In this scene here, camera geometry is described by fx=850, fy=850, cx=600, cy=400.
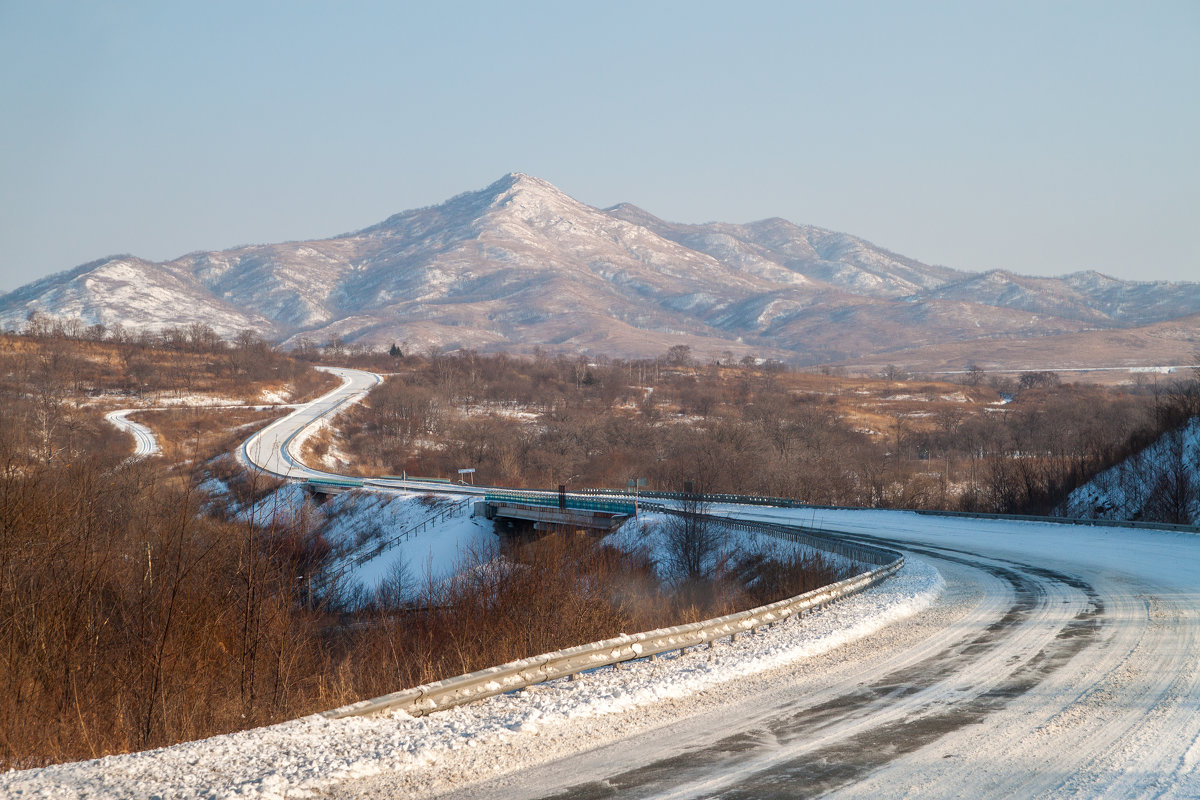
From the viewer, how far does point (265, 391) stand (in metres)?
130

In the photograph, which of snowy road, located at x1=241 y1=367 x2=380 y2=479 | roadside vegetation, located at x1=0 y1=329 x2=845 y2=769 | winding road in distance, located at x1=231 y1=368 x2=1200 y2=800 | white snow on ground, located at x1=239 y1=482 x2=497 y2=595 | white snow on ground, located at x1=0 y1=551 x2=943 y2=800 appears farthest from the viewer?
snowy road, located at x1=241 y1=367 x2=380 y2=479

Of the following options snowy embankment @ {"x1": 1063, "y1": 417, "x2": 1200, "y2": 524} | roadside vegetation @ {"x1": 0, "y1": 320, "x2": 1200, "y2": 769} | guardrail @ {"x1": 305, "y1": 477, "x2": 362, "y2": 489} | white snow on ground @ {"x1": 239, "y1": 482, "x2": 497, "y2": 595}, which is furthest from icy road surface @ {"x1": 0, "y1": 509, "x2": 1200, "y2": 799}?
guardrail @ {"x1": 305, "y1": 477, "x2": 362, "y2": 489}

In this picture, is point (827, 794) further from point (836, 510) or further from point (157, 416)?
point (157, 416)

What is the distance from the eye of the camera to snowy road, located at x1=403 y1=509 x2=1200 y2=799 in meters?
7.42

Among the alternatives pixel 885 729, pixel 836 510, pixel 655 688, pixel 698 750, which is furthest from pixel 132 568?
pixel 836 510

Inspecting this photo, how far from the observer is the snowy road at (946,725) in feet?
24.3

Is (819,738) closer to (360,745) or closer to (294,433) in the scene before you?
(360,745)

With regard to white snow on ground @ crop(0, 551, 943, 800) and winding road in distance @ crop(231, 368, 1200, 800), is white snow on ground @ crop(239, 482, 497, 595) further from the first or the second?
white snow on ground @ crop(0, 551, 943, 800)

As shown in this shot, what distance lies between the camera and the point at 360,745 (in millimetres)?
7949

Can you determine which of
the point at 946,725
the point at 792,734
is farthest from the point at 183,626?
the point at 946,725

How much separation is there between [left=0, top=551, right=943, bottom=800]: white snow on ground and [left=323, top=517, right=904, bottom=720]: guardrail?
0.14 meters

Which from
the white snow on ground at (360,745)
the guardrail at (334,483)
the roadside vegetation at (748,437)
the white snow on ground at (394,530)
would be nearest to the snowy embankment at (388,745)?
the white snow on ground at (360,745)

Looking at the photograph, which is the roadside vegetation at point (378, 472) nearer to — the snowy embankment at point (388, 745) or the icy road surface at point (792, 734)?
the snowy embankment at point (388, 745)

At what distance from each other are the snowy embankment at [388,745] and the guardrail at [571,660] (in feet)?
0.47
